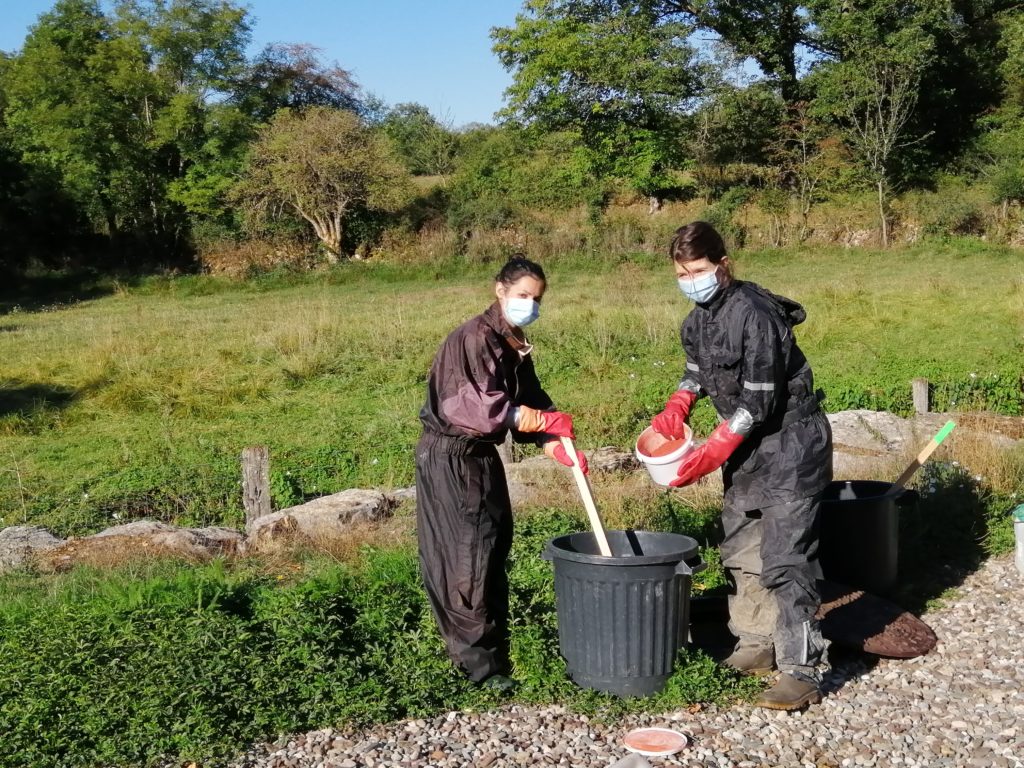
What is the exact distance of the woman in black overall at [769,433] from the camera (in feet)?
14.1

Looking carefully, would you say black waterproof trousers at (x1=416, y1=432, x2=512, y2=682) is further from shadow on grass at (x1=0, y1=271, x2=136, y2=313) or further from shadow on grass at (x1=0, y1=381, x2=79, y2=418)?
shadow on grass at (x1=0, y1=271, x2=136, y2=313)

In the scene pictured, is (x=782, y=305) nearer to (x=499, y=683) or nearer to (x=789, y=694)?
(x=789, y=694)

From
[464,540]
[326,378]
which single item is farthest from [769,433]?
[326,378]

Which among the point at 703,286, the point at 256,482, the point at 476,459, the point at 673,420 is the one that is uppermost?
the point at 703,286

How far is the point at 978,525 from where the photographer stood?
6840 mm

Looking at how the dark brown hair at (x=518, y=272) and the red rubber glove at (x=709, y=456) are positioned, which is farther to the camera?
the dark brown hair at (x=518, y=272)

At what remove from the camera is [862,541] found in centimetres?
569

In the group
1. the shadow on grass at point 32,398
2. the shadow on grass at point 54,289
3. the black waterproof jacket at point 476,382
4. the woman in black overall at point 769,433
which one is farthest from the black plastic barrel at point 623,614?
the shadow on grass at point 54,289

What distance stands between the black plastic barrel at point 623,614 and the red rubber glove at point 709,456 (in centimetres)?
31

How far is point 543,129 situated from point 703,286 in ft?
110

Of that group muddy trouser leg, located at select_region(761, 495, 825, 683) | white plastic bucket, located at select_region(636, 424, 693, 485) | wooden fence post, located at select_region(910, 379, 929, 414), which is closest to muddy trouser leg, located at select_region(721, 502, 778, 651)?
muddy trouser leg, located at select_region(761, 495, 825, 683)

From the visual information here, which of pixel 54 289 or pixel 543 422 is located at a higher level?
pixel 54 289

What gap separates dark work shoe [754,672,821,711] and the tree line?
29.6 m

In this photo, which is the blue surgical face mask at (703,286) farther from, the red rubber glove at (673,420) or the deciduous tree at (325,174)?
the deciduous tree at (325,174)
